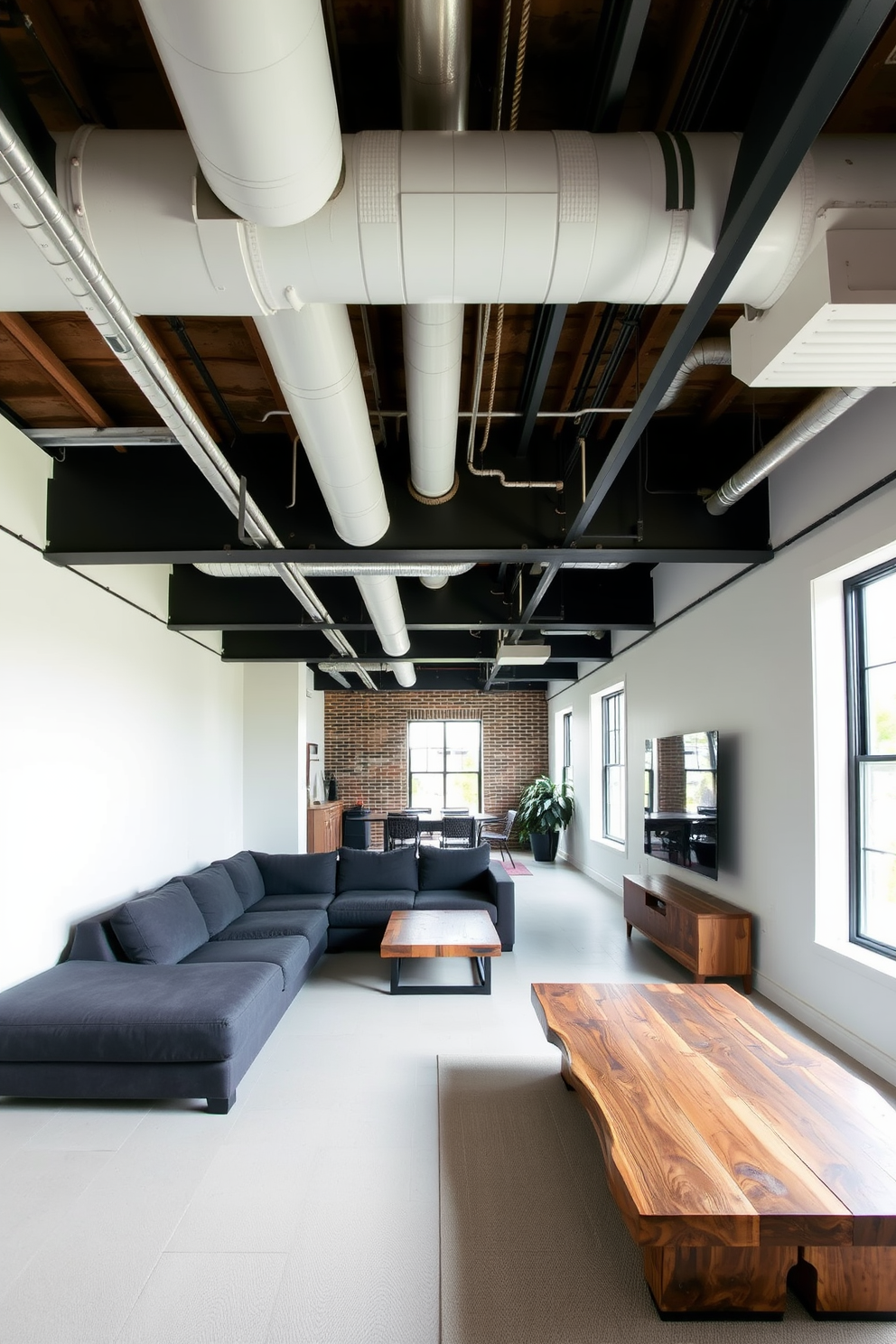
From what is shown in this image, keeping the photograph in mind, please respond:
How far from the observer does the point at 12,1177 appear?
2.67 m

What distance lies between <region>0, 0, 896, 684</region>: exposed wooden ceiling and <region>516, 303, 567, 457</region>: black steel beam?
81 millimetres

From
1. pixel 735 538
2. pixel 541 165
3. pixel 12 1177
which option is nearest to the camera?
pixel 541 165

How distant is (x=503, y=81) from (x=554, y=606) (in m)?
4.33

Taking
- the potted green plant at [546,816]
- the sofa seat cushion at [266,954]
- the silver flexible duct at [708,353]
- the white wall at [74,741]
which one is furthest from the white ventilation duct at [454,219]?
the potted green plant at [546,816]

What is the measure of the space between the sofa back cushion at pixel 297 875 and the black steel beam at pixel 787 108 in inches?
209

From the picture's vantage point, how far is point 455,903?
5.94m

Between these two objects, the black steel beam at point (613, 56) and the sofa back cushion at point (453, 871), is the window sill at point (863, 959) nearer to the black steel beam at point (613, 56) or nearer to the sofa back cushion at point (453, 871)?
the sofa back cushion at point (453, 871)

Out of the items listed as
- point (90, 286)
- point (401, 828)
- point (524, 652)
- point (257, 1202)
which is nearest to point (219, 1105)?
point (257, 1202)

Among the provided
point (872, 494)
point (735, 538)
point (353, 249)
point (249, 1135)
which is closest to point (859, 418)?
point (872, 494)

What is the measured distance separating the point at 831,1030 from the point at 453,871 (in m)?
3.33

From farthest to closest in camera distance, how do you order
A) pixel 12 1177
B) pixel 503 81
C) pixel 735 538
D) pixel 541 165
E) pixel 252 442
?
pixel 735 538
pixel 252 442
pixel 12 1177
pixel 503 81
pixel 541 165

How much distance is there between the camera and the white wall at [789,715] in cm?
342

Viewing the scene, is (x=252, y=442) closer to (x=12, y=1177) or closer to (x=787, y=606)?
(x=787, y=606)

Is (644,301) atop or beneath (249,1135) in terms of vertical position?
atop
